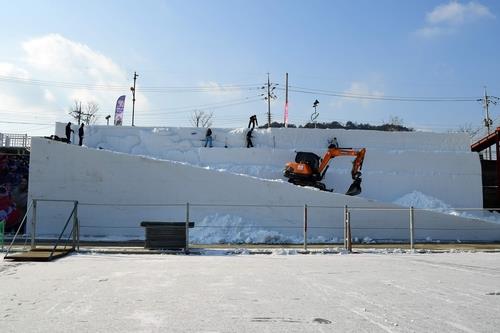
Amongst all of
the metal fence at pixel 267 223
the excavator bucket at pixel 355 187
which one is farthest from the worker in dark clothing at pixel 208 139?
the excavator bucket at pixel 355 187

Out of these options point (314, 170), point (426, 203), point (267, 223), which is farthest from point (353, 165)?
point (267, 223)

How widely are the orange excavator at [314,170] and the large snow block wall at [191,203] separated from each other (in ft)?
7.94

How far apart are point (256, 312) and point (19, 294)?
13.0 feet

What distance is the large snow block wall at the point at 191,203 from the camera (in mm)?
23531

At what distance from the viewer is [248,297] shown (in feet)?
25.2

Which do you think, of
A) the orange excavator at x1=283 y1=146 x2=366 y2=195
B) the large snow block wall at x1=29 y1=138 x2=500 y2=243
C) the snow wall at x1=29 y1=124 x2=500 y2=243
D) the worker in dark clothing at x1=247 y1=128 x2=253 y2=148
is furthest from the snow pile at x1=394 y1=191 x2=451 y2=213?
the worker in dark clothing at x1=247 y1=128 x2=253 y2=148

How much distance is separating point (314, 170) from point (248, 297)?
65.2ft

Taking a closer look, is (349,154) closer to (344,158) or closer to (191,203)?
(344,158)

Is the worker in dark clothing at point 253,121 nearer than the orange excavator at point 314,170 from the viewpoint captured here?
No

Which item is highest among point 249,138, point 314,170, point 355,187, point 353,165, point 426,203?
point 249,138

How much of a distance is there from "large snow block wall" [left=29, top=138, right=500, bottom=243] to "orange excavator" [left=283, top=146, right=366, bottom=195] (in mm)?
2421

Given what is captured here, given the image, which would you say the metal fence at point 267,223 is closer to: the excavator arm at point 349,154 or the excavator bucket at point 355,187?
the excavator bucket at point 355,187

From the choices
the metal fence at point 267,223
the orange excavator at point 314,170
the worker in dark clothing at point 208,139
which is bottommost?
the metal fence at point 267,223

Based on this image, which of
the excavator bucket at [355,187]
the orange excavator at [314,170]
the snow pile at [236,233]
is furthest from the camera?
the excavator bucket at [355,187]
